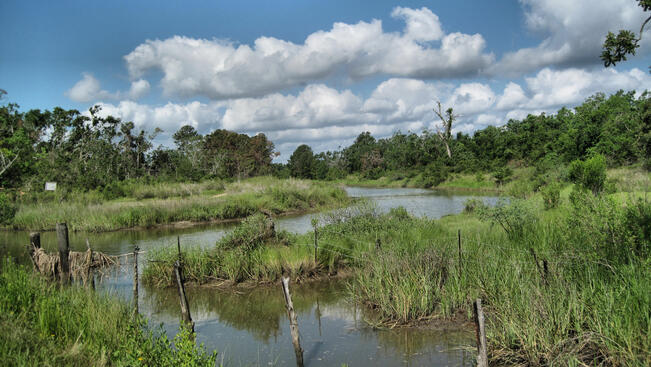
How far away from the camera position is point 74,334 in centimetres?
601

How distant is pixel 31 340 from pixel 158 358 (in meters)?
1.43

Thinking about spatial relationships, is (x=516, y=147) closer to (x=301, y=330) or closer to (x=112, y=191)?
(x=112, y=191)

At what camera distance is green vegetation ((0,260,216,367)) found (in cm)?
485

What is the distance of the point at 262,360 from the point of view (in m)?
7.19

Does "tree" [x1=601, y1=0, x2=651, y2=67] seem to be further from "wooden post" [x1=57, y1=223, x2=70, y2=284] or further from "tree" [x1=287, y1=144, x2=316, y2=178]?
"tree" [x1=287, y1=144, x2=316, y2=178]

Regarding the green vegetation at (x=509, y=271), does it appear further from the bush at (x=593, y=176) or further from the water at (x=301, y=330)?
the bush at (x=593, y=176)

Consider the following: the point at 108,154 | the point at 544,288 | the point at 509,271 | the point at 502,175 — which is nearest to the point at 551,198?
the point at 509,271

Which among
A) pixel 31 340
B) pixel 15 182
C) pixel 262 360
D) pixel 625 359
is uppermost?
pixel 15 182

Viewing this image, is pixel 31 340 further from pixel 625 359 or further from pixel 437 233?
pixel 437 233

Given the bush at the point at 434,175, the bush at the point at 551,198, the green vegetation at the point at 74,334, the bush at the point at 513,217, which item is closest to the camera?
the green vegetation at the point at 74,334

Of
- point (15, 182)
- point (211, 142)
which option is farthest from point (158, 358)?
point (211, 142)

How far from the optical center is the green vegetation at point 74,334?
485 centimetres

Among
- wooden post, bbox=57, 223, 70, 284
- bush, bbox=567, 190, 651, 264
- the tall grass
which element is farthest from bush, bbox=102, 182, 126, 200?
bush, bbox=567, 190, 651, 264

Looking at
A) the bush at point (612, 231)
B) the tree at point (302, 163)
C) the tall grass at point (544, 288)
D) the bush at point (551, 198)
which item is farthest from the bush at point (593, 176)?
the tree at point (302, 163)
